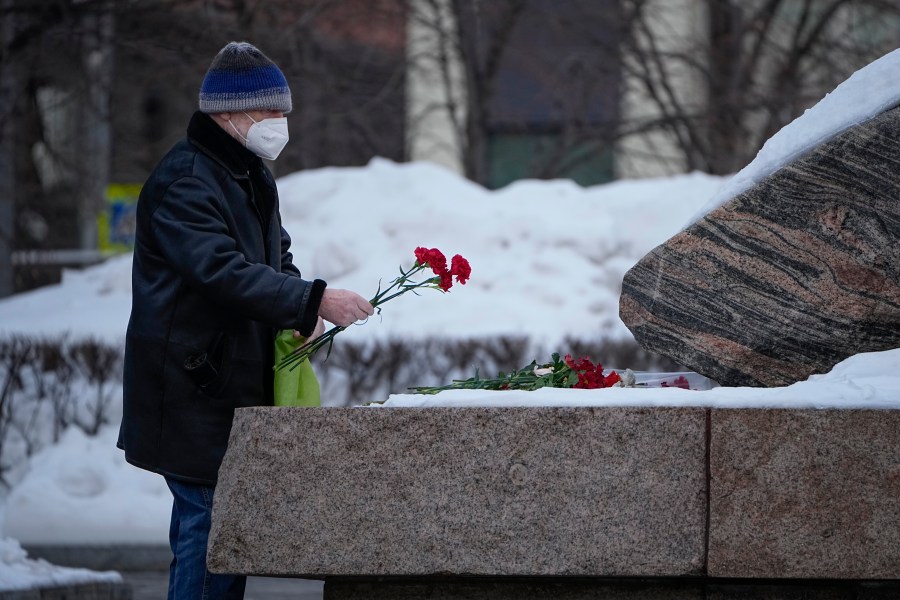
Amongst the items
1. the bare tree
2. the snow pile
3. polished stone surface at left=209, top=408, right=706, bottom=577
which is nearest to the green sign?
the bare tree

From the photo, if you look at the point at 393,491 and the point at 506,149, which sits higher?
the point at 506,149

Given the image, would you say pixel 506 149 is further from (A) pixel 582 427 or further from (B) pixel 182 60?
(A) pixel 582 427

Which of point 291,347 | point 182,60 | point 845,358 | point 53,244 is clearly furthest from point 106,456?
point 53,244

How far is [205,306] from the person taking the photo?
4070 mm

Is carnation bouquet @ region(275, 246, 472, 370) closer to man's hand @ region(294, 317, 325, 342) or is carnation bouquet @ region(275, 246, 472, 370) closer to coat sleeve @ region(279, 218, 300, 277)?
man's hand @ region(294, 317, 325, 342)

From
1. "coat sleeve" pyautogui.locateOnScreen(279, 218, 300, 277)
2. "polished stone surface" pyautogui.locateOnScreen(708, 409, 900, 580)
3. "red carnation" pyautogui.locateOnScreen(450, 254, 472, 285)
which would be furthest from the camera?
"coat sleeve" pyautogui.locateOnScreen(279, 218, 300, 277)

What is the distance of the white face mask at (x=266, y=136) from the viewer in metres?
4.16

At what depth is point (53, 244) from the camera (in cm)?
2027

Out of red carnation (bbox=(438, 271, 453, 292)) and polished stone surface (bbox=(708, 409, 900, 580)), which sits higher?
red carnation (bbox=(438, 271, 453, 292))

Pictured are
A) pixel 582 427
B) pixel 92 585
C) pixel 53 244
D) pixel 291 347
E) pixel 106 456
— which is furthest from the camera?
pixel 53 244

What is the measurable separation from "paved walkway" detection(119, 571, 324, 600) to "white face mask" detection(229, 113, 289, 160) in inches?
135

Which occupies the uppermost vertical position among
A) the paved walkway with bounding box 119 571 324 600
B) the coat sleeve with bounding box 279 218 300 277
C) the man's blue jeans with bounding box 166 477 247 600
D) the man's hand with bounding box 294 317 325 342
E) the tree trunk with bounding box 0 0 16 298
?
the tree trunk with bounding box 0 0 16 298

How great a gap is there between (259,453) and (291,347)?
42cm

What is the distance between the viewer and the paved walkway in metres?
7.35
